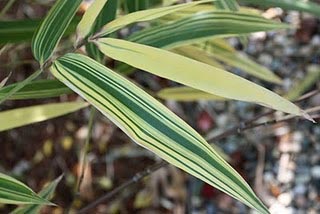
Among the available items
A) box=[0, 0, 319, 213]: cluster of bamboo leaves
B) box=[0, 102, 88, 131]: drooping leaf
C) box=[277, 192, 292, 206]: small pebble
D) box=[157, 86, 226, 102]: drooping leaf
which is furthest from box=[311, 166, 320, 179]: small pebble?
box=[0, 0, 319, 213]: cluster of bamboo leaves

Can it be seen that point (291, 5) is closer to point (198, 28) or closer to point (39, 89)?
point (198, 28)

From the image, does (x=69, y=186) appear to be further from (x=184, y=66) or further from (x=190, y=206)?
(x=184, y=66)

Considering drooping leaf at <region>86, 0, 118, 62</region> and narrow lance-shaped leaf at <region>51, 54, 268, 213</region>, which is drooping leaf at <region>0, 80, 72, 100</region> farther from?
narrow lance-shaped leaf at <region>51, 54, 268, 213</region>

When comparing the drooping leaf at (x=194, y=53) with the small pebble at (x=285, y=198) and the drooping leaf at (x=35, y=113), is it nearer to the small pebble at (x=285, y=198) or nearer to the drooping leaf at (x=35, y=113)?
the drooping leaf at (x=35, y=113)

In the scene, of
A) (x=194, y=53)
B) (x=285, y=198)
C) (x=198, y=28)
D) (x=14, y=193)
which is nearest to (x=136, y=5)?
(x=198, y=28)

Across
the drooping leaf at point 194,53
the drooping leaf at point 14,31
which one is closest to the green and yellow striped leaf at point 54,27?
the drooping leaf at point 14,31

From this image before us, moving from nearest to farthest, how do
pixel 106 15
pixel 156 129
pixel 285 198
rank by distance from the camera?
1. pixel 156 129
2. pixel 106 15
3. pixel 285 198

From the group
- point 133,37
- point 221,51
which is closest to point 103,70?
point 133,37
